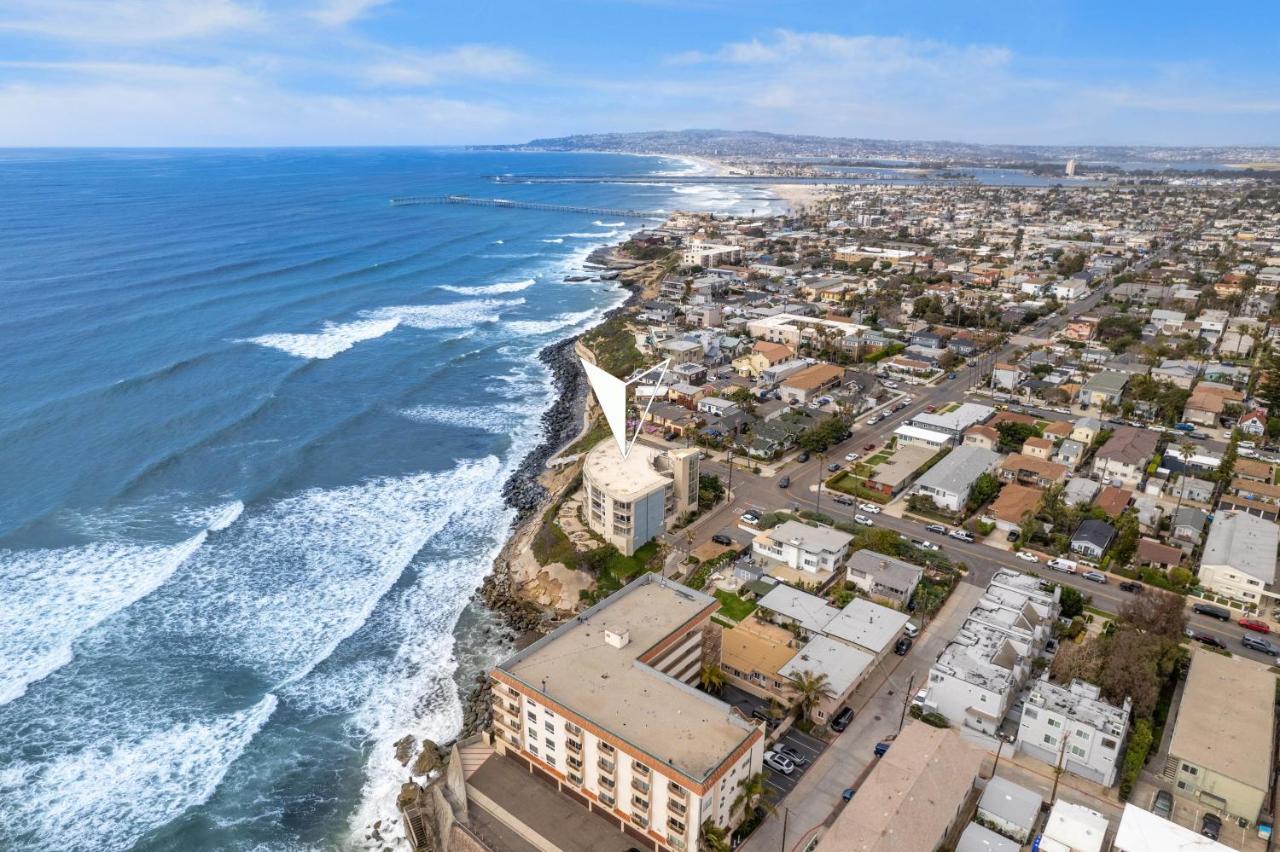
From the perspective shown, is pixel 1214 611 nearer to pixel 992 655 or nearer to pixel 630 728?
pixel 992 655

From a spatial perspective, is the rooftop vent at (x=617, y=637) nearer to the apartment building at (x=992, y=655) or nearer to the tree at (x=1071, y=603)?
the apartment building at (x=992, y=655)

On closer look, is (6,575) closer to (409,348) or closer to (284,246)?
(409,348)

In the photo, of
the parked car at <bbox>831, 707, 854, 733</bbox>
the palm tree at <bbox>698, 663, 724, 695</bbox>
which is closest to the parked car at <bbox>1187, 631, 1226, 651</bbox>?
the parked car at <bbox>831, 707, 854, 733</bbox>

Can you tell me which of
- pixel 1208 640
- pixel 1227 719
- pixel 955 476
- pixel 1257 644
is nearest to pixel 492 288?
pixel 955 476

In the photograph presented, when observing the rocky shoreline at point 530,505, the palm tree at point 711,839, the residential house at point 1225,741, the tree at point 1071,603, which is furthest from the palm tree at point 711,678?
the tree at point 1071,603

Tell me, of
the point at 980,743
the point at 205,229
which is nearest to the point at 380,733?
the point at 980,743

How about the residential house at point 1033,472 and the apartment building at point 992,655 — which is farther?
the residential house at point 1033,472
